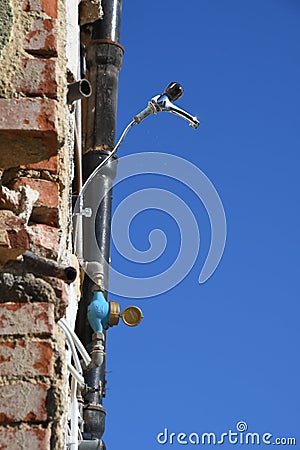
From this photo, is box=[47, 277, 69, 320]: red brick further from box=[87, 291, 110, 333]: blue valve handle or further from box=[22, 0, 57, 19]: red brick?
box=[87, 291, 110, 333]: blue valve handle

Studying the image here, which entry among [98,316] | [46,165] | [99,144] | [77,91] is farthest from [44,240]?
[99,144]

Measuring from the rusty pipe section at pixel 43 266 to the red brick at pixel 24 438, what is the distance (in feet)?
1.36

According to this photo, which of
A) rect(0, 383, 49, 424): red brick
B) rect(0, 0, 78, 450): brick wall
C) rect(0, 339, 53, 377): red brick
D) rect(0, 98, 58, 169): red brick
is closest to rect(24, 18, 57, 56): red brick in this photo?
rect(0, 0, 78, 450): brick wall

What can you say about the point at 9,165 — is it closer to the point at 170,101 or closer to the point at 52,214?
the point at 52,214

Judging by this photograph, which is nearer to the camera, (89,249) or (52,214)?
(52,214)

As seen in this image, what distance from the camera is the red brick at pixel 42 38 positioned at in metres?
3.08

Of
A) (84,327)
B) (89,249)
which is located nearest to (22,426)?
(84,327)

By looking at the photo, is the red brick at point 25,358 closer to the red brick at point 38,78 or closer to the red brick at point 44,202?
the red brick at point 44,202

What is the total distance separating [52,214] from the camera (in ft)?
10.1

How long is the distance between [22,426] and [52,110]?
0.82 m

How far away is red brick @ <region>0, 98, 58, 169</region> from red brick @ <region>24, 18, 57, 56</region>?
15 cm

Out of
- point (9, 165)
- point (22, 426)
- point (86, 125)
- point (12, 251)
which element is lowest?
point (22, 426)

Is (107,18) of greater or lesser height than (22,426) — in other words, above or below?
above

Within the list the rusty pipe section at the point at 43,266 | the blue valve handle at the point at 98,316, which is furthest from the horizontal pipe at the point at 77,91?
the blue valve handle at the point at 98,316
